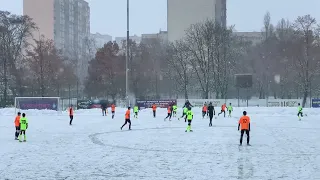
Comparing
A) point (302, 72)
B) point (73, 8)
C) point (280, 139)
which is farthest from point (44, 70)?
point (73, 8)

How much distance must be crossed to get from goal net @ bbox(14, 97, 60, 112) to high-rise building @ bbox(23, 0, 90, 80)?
47903 mm

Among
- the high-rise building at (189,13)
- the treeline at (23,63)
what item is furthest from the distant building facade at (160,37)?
the treeline at (23,63)

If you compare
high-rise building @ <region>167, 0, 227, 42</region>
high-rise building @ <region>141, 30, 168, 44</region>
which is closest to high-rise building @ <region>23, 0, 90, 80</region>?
high-rise building @ <region>141, 30, 168, 44</region>

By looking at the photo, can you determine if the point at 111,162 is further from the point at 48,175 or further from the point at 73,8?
the point at 73,8

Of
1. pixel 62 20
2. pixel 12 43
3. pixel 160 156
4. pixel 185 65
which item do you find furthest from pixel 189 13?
pixel 160 156

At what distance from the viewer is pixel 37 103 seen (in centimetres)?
4775

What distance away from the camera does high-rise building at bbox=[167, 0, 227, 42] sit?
83125 millimetres

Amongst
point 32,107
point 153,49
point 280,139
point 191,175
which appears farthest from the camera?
point 153,49

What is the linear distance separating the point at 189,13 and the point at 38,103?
4429 centimetres

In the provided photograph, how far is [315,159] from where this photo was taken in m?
15.9

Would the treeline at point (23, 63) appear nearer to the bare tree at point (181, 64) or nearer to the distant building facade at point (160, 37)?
the bare tree at point (181, 64)

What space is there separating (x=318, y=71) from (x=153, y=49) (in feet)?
123

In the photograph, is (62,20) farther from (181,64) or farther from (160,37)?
(181,64)

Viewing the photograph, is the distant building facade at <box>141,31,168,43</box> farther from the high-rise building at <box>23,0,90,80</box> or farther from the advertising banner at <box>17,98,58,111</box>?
the advertising banner at <box>17,98,58,111</box>
